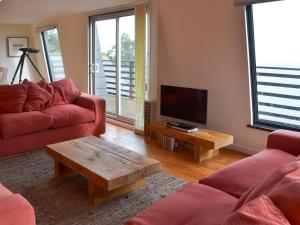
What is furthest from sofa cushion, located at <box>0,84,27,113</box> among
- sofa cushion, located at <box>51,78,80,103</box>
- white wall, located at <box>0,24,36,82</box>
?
white wall, located at <box>0,24,36,82</box>

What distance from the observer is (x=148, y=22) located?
14.5ft

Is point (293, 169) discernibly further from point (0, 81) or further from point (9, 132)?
point (0, 81)

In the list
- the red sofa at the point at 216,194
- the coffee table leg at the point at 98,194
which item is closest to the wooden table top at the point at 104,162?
the coffee table leg at the point at 98,194

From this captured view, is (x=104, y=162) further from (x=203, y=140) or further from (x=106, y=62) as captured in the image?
(x=106, y=62)

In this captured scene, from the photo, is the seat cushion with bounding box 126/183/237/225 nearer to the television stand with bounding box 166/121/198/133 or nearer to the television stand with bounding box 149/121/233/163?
the television stand with bounding box 149/121/233/163

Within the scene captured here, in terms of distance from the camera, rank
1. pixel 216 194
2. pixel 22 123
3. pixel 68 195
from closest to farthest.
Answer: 1. pixel 216 194
2. pixel 68 195
3. pixel 22 123

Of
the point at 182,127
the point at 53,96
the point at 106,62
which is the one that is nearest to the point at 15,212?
the point at 182,127

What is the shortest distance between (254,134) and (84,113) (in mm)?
2280

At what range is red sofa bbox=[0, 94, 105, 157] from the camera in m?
3.54

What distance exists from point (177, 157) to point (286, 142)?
1.43 metres

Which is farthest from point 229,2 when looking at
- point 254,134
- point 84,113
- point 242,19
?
point 84,113

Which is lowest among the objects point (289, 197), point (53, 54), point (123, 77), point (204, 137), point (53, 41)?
point (204, 137)

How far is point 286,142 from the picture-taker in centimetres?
257

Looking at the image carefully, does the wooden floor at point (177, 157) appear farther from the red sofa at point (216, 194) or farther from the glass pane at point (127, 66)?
the red sofa at point (216, 194)
